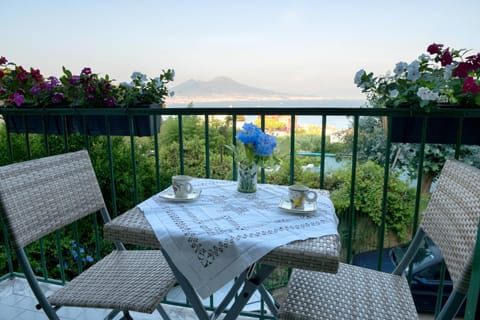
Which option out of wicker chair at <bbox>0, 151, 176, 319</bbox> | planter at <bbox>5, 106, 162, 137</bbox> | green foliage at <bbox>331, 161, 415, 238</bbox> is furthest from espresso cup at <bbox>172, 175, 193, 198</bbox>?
green foliage at <bbox>331, 161, 415, 238</bbox>

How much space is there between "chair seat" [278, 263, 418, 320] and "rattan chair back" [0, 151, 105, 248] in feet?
3.33

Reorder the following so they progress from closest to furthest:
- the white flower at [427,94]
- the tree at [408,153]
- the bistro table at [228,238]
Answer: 1. the bistro table at [228,238]
2. the white flower at [427,94]
3. the tree at [408,153]

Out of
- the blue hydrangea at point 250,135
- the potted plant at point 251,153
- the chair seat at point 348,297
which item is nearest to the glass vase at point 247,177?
the potted plant at point 251,153

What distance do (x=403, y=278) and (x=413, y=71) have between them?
965mm

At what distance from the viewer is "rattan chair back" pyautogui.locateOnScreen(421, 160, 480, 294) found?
99 centimetres

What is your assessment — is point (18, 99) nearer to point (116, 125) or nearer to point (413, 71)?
point (116, 125)

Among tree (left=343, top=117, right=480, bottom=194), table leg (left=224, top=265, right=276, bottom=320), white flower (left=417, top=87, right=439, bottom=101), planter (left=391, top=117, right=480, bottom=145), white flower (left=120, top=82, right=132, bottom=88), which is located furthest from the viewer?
tree (left=343, top=117, right=480, bottom=194)

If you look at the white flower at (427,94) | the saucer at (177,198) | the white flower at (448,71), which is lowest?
the saucer at (177,198)

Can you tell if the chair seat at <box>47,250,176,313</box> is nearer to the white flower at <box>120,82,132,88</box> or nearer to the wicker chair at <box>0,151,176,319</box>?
the wicker chair at <box>0,151,176,319</box>

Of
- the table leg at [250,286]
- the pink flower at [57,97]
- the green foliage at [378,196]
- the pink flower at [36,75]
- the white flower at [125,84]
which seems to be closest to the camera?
the table leg at [250,286]

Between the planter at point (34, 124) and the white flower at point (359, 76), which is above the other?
the white flower at point (359, 76)

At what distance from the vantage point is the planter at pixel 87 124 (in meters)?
1.98

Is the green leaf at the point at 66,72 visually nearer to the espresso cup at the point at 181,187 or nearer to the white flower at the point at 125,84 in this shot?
the white flower at the point at 125,84

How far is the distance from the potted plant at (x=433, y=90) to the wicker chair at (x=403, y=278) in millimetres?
295
